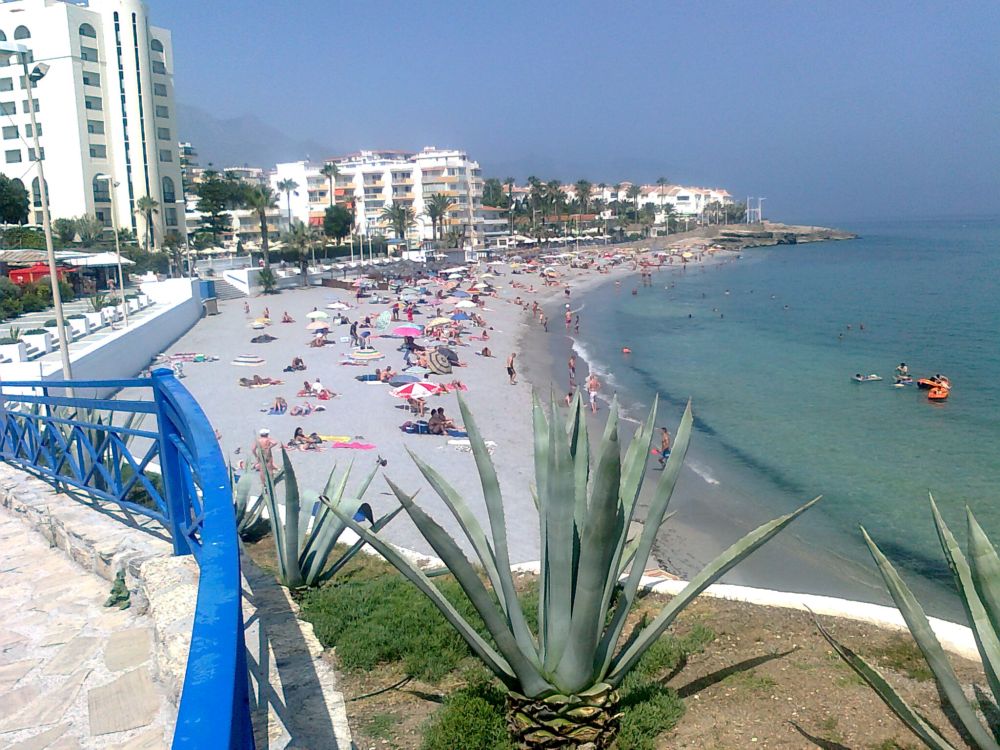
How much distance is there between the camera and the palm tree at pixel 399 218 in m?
78.2

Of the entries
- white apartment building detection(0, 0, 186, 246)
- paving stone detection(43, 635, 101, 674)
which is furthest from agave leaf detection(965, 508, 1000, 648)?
white apartment building detection(0, 0, 186, 246)

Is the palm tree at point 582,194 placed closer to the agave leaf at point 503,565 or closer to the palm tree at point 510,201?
the palm tree at point 510,201

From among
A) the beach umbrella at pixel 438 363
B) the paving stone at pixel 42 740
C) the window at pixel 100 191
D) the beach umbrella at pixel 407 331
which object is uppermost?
the window at pixel 100 191

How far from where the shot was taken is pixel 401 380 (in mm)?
22344

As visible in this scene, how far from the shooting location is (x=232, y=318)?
35.3m

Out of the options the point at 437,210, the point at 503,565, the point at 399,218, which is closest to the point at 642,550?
the point at 503,565

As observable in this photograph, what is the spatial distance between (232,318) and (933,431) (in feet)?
90.3

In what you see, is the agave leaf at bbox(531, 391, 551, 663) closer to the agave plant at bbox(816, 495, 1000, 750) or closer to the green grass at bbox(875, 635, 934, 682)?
the agave plant at bbox(816, 495, 1000, 750)

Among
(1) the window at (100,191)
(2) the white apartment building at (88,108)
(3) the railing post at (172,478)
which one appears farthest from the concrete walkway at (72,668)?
(1) the window at (100,191)

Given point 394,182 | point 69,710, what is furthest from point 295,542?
point 394,182

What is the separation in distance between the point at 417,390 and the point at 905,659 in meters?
16.0

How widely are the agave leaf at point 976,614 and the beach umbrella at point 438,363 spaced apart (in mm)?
22029

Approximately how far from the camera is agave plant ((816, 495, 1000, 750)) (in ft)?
10.2

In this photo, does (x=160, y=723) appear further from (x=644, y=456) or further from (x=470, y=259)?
(x=470, y=259)
